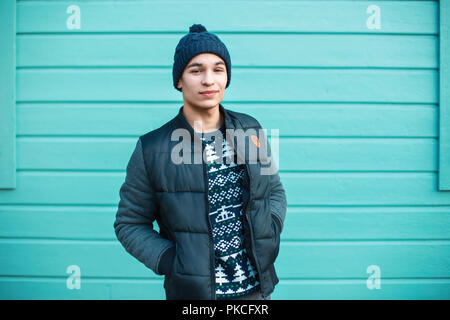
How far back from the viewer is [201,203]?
1.51 m

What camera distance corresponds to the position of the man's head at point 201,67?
4.98 ft

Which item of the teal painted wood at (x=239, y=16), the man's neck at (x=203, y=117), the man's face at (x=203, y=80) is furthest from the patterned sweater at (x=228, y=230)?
the teal painted wood at (x=239, y=16)

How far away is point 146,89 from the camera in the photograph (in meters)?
2.31

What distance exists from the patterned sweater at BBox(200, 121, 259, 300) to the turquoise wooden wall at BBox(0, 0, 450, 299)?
86cm

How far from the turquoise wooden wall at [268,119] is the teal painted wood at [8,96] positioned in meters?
0.04

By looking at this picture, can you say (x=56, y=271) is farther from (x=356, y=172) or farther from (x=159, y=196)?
(x=356, y=172)

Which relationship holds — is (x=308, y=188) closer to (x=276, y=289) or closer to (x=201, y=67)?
(x=276, y=289)

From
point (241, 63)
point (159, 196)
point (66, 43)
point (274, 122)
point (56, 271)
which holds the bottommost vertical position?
point (56, 271)

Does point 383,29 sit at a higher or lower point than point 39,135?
higher

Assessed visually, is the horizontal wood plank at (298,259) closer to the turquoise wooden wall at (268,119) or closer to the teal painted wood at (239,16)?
the turquoise wooden wall at (268,119)

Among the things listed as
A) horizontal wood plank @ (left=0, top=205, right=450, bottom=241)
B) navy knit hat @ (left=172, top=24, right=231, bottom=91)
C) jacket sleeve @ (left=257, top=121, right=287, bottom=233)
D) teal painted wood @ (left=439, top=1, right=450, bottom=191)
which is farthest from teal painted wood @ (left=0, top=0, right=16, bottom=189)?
teal painted wood @ (left=439, top=1, right=450, bottom=191)

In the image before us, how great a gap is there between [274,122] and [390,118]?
0.84 metres

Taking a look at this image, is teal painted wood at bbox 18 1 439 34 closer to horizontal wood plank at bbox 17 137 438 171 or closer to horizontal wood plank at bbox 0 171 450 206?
horizontal wood plank at bbox 17 137 438 171

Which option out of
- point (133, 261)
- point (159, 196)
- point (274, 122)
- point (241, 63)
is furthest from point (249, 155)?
point (133, 261)
